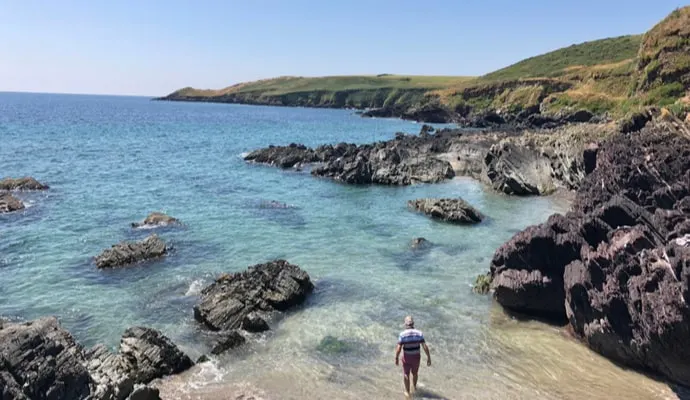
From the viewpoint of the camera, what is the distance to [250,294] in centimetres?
2111

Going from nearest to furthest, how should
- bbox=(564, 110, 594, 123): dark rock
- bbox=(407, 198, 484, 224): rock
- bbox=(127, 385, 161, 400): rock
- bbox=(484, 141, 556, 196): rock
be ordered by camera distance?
bbox=(127, 385, 161, 400): rock → bbox=(407, 198, 484, 224): rock → bbox=(484, 141, 556, 196): rock → bbox=(564, 110, 594, 123): dark rock

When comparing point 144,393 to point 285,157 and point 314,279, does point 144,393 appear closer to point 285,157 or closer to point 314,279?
point 314,279

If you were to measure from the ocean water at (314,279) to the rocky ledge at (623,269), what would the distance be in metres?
0.90

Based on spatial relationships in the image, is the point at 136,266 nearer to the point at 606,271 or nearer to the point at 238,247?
the point at 238,247

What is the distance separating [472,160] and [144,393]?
53759 mm

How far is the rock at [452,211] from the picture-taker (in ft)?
115

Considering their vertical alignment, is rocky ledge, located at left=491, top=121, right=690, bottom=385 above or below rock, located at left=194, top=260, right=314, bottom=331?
above

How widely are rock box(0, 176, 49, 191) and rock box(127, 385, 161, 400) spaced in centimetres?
3826

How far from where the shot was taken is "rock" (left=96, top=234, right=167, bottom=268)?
84.9 ft

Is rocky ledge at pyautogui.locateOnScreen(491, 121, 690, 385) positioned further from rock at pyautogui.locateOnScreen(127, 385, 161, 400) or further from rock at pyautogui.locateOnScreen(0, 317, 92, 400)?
rock at pyautogui.locateOnScreen(0, 317, 92, 400)

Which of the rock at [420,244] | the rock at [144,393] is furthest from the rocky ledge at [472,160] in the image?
the rock at [144,393]

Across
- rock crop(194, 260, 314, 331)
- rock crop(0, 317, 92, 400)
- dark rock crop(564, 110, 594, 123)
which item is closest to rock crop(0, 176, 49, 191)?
A: rock crop(194, 260, 314, 331)

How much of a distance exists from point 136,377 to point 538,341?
13551mm

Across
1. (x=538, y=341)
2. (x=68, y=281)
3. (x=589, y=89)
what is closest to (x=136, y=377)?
(x=68, y=281)
